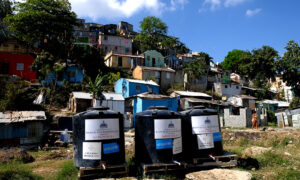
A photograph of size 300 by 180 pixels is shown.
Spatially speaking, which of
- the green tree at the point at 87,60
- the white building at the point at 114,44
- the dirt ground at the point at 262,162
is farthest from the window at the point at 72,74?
the dirt ground at the point at 262,162

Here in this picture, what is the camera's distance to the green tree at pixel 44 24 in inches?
1065

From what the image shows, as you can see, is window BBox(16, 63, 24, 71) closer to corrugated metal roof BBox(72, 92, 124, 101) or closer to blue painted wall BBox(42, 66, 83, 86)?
blue painted wall BBox(42, 66, 83, 86)

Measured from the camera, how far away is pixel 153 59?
38594 mm

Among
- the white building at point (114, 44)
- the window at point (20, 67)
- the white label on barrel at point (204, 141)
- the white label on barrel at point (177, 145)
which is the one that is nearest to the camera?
the white label on barrel at point (177, 145)

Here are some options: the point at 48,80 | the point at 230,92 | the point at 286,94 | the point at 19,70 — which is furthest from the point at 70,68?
the point at 286,94

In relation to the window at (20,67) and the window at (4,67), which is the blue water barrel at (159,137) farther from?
the window at (4,67)

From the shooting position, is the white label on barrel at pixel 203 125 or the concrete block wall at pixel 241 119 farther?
the concrete block wall at pixel 241 119

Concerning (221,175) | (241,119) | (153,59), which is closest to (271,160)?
(221,175)

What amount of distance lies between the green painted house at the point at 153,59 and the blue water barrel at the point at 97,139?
3247 centimetres

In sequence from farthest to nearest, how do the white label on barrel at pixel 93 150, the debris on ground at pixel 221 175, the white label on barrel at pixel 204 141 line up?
the white label on barrel at pixel 204 141 < the white label on barrel at pixel 93 150 < the debris on ground at pixel 221 175

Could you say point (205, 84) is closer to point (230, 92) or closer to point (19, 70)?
point (230, 92)

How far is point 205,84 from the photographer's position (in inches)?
1569

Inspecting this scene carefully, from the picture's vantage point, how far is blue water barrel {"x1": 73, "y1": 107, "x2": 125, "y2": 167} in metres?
5.23

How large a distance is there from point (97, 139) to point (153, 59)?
34.2 m
